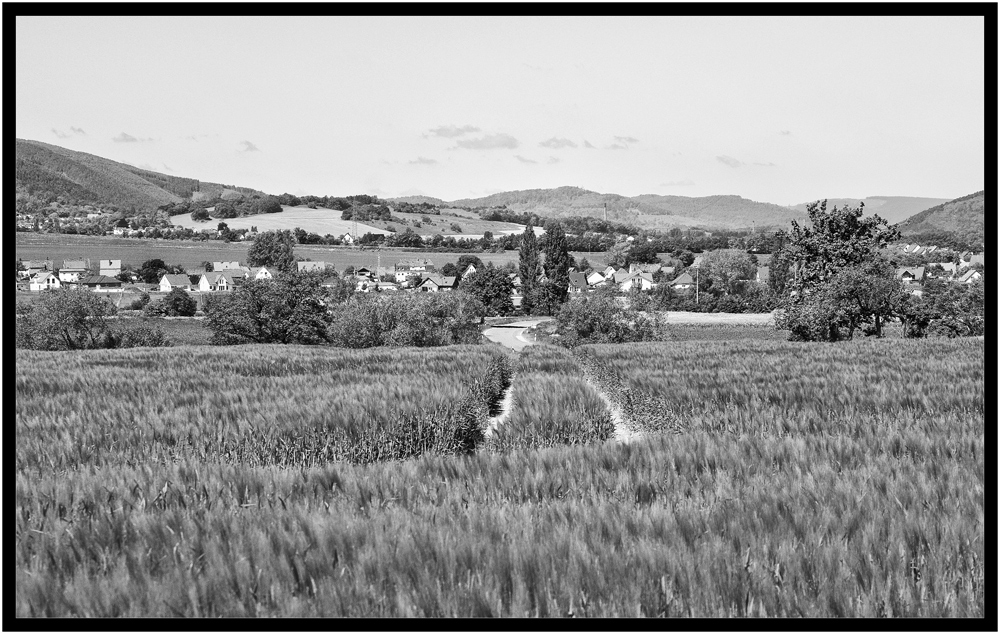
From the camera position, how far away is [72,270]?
89.9 m

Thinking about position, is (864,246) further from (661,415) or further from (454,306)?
(661,415)

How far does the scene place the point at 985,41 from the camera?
3877 millimetres

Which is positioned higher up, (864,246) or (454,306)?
(864,246)

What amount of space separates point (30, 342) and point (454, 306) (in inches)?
1337

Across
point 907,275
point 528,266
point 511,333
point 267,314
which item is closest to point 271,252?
point 528,266

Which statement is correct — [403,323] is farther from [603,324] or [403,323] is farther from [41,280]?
[41,280]

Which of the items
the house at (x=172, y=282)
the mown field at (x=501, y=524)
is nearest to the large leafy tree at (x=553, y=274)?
the house at (x=172, y=282)

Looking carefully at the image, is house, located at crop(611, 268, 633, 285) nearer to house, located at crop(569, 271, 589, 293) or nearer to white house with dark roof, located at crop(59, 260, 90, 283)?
house, located at crop(569, 271, 589, 293)

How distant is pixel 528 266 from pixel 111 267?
62.2 meters

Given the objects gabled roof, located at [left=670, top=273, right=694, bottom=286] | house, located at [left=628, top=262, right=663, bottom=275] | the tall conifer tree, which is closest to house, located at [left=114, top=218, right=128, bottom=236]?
the tall conifer tree

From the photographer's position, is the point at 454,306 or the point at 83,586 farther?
the point at 454,306

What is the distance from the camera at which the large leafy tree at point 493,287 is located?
87438mm

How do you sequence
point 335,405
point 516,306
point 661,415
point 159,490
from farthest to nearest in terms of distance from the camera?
point 516,306
point 661,415
point 335,405
point 159,490

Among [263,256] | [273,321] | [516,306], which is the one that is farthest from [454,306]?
[263,256]
